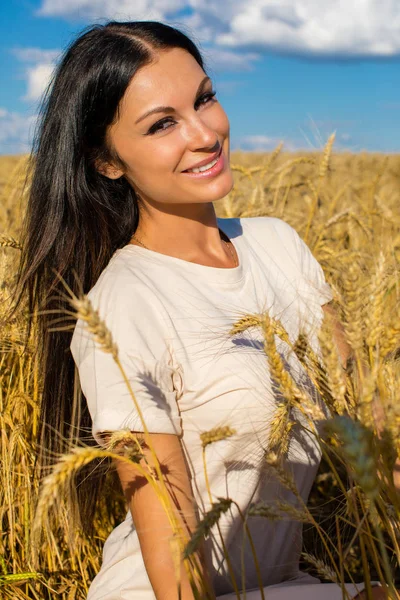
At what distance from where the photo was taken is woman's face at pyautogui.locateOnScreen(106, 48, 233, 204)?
4.65ft

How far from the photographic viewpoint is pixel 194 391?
129 centimetres

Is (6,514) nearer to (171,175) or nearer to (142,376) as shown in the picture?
(142,376)

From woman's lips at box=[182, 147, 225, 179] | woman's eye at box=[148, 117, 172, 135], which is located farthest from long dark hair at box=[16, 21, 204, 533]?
woman's lips at box=[182, 147, 225, 179]

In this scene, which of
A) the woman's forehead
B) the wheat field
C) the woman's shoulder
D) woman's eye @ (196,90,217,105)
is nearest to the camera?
the wheat field

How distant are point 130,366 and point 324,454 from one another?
0.50 metres

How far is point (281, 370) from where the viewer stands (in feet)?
2.81

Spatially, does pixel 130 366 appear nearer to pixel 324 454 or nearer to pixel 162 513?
pixel 162 513

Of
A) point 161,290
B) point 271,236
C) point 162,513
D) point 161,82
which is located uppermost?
point 161,82

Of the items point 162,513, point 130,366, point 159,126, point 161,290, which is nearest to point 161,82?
point 159,126

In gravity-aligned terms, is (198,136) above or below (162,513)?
above

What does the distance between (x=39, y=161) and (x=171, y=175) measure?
1.24 ft

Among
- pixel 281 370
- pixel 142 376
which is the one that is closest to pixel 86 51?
pixel 142 376

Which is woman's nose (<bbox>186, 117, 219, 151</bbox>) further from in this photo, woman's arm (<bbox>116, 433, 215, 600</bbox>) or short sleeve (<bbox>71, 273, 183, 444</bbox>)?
woman's arm (<bbox>116, 433, 215, 600</bbox>)

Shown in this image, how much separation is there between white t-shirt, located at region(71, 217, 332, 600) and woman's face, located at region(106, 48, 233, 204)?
18cm
